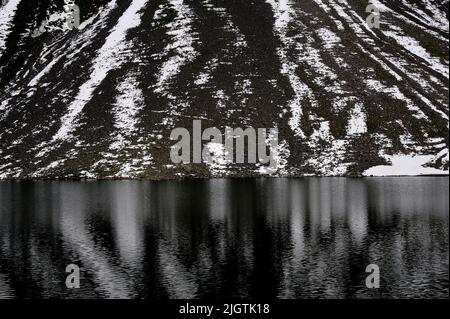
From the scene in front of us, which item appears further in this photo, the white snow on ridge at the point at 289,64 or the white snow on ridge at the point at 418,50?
the white snow on ridge at the point at 418,50

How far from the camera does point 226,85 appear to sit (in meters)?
118

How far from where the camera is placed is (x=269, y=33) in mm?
134000

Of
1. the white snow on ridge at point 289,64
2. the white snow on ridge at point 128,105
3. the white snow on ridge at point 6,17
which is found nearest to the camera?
the white snow on ridge at point 289,64

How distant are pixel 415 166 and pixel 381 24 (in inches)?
2110

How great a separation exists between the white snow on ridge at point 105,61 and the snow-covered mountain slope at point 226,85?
368mm

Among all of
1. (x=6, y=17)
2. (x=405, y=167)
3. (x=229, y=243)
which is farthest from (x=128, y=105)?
(x=229, y=243)

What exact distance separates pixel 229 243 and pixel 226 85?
3121 inches

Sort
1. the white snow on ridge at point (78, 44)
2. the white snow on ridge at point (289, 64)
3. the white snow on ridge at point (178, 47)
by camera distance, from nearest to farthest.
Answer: the white snow on ridge at point (289, 64)
the white snow on ridge at point (178, 47)
the white snow on ridge at point (78, 44)

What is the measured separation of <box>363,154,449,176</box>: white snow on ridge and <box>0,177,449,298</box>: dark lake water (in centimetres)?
2015

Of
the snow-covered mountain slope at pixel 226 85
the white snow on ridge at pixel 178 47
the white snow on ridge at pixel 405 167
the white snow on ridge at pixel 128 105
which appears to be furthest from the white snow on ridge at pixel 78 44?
the white snow on ridge at pixel 405 167

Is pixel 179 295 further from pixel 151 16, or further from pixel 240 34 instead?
pixel 151 16

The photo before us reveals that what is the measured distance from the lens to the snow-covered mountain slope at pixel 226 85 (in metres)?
102

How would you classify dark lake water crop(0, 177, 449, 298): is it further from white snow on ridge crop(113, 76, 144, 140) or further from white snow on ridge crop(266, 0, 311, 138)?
white snow on ridge crop(113, 76, 144, 140)

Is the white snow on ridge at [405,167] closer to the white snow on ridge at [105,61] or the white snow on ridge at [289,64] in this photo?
the white snow on ridge at [289,64]
